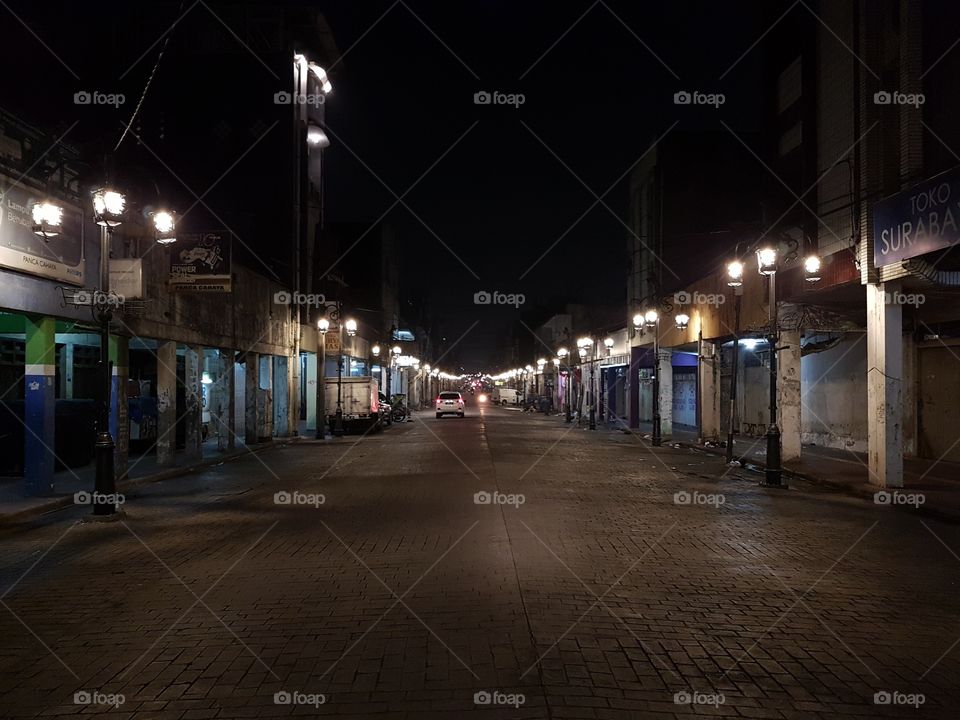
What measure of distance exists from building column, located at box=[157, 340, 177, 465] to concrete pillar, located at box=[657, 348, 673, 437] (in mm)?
19351

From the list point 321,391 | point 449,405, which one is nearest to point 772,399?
point 321,391

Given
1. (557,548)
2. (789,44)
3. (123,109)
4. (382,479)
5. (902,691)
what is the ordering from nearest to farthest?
1. (902,691)
2. (557,548)
3. (382,479)
4. (123,109)
5. (789,44)

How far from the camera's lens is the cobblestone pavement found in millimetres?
4918

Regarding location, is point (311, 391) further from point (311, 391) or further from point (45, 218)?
point (45, 218)

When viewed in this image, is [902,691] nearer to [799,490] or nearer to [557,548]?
[557,548]

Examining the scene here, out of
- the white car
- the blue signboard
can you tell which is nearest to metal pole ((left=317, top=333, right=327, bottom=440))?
the white car

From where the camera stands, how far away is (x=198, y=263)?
19.1 meters

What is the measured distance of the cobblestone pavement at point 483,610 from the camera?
4.92 meters

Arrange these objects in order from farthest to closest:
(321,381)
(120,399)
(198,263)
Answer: (321,381), (198,263), (120,399)

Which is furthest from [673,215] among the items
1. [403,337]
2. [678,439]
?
[403,337]

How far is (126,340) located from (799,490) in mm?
15497

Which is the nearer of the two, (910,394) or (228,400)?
(910,394)

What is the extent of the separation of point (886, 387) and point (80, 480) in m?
17.1

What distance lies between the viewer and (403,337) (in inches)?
2525
